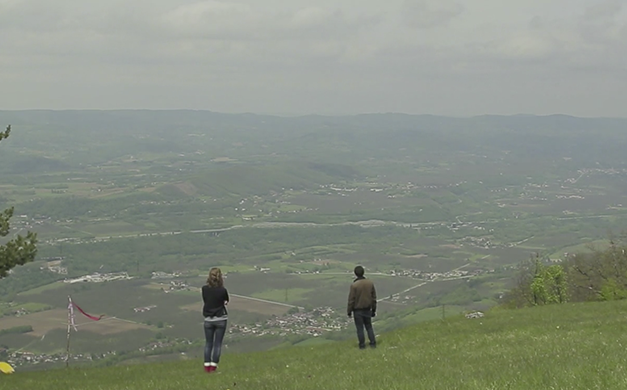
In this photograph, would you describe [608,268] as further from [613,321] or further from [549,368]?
[549,368]

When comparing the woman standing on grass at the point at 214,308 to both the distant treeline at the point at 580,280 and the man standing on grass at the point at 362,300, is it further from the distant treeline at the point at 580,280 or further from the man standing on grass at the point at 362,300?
the distant treeline at the point at 580,280

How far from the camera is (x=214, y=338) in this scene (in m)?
20.8

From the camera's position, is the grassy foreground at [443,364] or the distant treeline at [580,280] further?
the distant treeline at [580,280]

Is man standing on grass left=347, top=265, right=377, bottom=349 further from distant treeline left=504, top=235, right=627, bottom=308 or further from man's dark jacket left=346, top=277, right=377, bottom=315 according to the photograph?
distant treeline left=504, top=235, right=627, bottom=308

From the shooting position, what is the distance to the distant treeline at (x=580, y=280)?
172 feet

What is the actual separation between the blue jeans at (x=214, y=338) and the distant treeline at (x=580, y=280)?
1350 inches

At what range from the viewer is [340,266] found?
162m

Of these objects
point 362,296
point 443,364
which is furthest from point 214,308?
point 443,364


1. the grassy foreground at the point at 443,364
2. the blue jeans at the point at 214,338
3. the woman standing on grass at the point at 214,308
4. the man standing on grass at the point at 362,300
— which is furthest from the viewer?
the man standing on grass at the point at 362,300

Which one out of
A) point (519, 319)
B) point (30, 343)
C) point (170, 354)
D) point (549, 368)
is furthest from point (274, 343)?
point (549, 368)

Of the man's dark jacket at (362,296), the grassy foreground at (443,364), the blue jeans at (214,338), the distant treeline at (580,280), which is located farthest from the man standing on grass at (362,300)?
the distant treeline at (580,280)

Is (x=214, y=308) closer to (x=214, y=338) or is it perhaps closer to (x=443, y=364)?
(x=214, y=338)

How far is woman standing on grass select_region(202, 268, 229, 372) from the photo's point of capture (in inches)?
774

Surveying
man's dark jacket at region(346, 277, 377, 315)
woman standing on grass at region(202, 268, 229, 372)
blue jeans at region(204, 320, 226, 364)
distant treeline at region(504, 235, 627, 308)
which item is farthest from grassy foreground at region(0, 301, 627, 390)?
distant treeline at region(504, 235, 627, 308)
